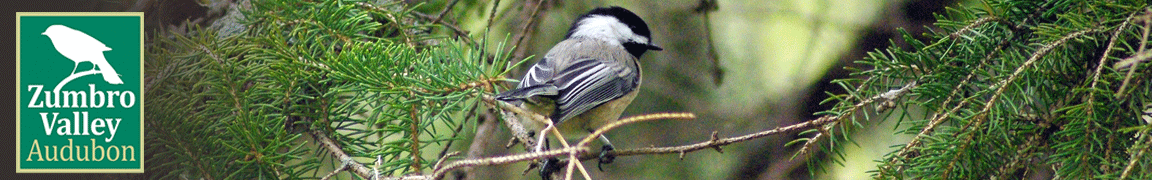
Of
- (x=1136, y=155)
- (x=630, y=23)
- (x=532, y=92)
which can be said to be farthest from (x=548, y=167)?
(x=1136, y=155)

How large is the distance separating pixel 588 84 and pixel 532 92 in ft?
1.40

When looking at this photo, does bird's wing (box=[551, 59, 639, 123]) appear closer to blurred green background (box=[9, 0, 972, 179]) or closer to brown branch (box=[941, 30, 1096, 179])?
blurred green background (box=[9, 0, 972, 179])

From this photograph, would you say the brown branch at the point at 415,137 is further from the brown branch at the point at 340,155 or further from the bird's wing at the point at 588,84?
the bird's wing at the point at 588,84

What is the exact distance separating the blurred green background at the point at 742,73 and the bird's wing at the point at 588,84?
415 mm

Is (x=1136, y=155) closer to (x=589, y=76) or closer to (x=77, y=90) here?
(x=589, y=76)

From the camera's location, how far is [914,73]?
1415 millimetres

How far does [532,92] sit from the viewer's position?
187cm

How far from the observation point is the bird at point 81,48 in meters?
1.64

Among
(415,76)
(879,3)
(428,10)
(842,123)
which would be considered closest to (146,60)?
(415,76)

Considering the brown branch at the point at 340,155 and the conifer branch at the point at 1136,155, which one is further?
the brown branch at the point at 340,155

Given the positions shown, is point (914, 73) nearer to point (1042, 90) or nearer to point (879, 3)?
point (1042, 90)

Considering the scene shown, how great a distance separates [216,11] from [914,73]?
5.14ft

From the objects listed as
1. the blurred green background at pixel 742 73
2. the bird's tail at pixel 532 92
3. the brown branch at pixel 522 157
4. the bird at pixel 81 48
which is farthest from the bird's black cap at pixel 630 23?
the brown branch at pixel 522 157

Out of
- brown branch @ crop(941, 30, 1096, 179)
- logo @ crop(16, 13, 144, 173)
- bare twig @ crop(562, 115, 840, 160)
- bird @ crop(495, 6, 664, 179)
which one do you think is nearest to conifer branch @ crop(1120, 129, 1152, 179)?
brown branch @ crop(941, 30, 1096, 179)
